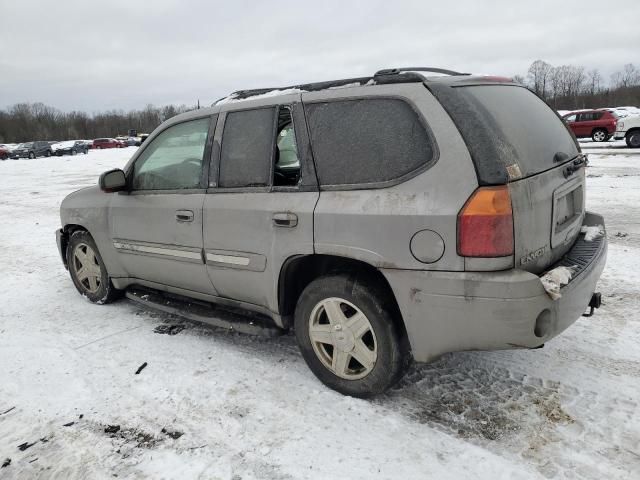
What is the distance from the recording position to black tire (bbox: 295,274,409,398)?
2.77 meters

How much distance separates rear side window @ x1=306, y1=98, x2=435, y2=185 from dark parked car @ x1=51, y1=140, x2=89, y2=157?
49594 mm

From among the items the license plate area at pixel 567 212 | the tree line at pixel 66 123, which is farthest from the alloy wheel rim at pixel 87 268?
the tree line at pixel 66 123

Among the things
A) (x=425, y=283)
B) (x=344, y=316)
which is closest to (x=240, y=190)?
(x=344, y=316)

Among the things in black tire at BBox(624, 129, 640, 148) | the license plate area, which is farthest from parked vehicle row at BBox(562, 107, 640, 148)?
the license plate area

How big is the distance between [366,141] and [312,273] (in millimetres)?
964

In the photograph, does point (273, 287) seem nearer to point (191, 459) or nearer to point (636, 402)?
point (191, 459)

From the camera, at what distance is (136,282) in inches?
173

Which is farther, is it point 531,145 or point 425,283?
point 531,145

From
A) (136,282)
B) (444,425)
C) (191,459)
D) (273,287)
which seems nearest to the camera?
(191,459)

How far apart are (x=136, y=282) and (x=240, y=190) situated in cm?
167

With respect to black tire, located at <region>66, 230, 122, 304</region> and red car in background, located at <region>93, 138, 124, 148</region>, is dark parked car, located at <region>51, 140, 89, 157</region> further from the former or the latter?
black tire, located at <region>66, 230, 122, 304</region>

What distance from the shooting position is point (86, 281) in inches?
195

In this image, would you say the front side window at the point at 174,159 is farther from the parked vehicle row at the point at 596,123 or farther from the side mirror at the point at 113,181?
the parked vehicle row at the point at 596,123

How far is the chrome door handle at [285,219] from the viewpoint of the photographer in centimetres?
299
